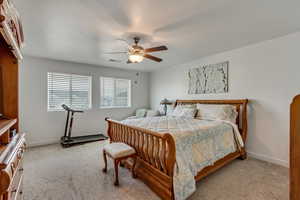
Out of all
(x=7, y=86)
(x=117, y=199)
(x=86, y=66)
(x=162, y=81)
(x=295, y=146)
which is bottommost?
(x=117, y=199)

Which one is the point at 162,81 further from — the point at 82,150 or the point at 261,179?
the point at 261,179

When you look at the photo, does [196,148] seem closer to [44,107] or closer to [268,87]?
[268,87]

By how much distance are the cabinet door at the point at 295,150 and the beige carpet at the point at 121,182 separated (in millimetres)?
1278

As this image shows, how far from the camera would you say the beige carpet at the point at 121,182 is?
1971 mm

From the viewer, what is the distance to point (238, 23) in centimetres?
230

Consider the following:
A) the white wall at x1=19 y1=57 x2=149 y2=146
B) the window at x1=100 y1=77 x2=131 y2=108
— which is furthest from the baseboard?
the white wall at x1=19 y1=57 x2=149 y2=146

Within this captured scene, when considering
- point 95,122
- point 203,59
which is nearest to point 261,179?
point 203,59

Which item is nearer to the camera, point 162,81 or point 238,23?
point 238,23

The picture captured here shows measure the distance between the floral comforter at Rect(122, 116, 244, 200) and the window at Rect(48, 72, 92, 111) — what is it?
3.43 metres

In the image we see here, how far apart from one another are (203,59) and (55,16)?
355 centimetres

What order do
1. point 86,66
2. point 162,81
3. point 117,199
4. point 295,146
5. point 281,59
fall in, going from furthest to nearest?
point 162,81 < point 86,66 < point 281,59 < point 117,199 < point 295,146

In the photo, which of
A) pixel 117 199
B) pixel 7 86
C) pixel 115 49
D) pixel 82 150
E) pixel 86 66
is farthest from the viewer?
pixel 86 66

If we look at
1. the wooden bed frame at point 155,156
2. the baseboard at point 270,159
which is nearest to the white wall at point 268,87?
the baseboard at point 270,159

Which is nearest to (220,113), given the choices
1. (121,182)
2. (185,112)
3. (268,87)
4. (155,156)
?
(185,112)
